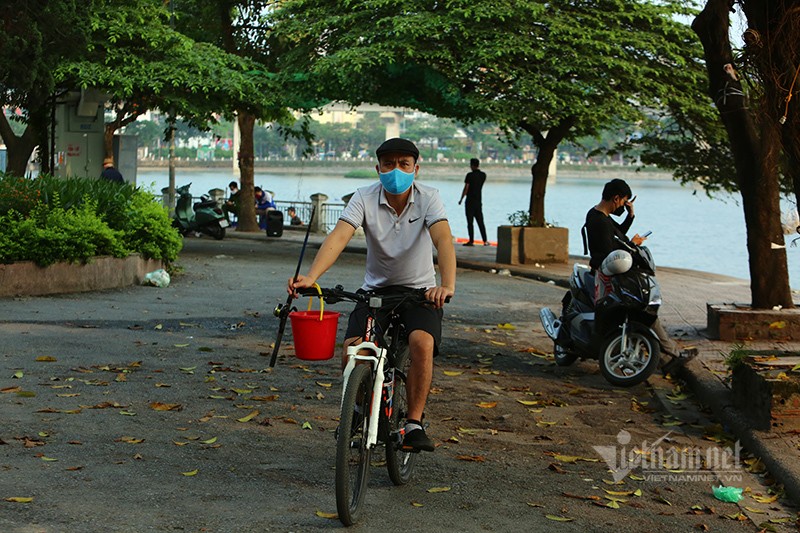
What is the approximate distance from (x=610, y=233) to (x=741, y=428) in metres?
2.64

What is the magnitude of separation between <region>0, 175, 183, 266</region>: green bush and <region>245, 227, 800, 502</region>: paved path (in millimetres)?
4980

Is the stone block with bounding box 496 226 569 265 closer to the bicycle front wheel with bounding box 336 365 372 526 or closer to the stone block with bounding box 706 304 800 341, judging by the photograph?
the stone block with bounding box 706 304 800 341

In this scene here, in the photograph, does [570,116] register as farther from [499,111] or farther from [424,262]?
[424,262]

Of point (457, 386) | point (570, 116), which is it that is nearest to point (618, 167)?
point (570, 116)

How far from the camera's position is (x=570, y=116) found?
24.7m

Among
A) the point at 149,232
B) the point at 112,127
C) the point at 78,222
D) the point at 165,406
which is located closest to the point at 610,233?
the point at 165,406

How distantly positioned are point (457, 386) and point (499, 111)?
1430 cm

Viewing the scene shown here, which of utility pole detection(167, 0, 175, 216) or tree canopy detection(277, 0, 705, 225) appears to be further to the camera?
utility pole detection(167, 0, 175, 216)

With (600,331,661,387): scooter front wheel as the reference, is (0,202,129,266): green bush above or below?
above

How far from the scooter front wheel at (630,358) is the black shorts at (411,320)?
381 cm

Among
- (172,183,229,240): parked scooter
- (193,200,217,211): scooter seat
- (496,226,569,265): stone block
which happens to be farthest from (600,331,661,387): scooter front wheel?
(193,200,217,211): scooter seat

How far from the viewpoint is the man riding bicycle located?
6.22 m

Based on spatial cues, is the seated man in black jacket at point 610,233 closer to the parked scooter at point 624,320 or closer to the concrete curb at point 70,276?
the parked scooter at point 624,320

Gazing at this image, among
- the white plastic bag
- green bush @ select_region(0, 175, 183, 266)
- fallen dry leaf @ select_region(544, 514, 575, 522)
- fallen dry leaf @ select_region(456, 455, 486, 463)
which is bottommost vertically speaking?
the white plastic bag
